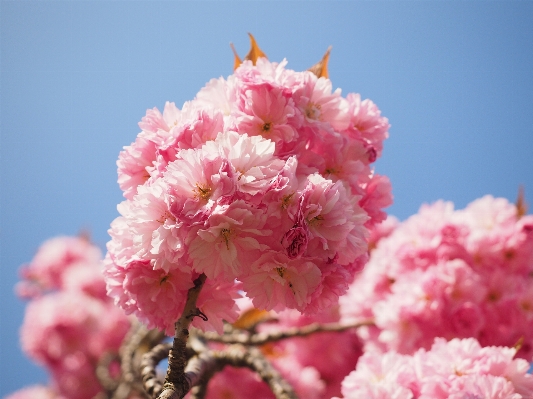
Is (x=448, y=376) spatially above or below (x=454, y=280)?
below

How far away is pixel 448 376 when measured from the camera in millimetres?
1562

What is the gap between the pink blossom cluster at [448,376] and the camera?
148 cm

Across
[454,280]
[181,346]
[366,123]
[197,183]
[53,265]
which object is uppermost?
[53,265]

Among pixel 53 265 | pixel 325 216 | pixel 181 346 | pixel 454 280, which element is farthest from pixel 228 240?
pixel 53 265

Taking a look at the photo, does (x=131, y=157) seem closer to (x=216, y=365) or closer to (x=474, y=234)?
(x=216, y=365)

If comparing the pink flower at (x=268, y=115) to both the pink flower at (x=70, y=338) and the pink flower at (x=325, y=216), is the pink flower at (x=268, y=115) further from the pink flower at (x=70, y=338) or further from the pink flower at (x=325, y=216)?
the pink flower at (x=70, y=338)

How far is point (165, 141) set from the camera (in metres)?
1.26

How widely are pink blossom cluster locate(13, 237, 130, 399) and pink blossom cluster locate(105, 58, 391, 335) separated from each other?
15.6 feet

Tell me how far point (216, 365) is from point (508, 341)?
1.61m

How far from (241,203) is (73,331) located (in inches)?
206

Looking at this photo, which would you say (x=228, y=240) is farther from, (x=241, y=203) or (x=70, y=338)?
(x=70, y=338)

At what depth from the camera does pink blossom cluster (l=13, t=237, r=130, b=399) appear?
5.46 m

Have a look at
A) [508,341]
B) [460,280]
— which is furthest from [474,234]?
[508,341]

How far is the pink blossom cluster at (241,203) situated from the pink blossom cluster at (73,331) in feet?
15.6
